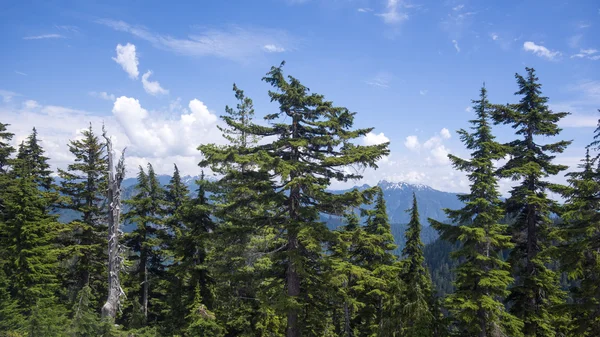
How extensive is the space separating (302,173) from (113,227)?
285 inches

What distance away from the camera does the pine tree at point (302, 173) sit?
1309cm

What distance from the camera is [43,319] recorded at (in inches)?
440

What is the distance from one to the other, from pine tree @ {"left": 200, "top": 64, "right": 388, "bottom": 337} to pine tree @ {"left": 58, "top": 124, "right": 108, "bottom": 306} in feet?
44.4

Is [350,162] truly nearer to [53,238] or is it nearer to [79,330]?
[79,330]

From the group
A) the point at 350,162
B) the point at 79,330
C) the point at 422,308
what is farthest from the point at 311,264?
the point at 79,330

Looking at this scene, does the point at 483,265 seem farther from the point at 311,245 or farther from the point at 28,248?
the point at 28,248

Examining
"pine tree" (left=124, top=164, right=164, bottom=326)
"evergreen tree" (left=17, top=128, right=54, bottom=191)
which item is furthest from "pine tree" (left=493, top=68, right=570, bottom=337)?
"evergreen tree" (left=17, top=128, right=54, bottom=191)

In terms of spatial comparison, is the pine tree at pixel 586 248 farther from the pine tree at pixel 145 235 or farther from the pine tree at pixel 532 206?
the pine tree at pixel 145 235

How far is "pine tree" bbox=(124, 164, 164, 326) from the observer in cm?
2541

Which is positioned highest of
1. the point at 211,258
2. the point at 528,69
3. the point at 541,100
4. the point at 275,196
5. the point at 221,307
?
the point at 528,69

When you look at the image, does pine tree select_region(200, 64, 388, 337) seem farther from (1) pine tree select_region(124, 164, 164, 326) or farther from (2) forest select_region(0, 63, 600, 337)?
(1) pine tree select_region(124, 164, 164, 326)

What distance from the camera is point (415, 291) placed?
17.8 m

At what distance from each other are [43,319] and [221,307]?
34.5ft

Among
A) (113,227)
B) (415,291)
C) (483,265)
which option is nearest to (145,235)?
(113,227)
